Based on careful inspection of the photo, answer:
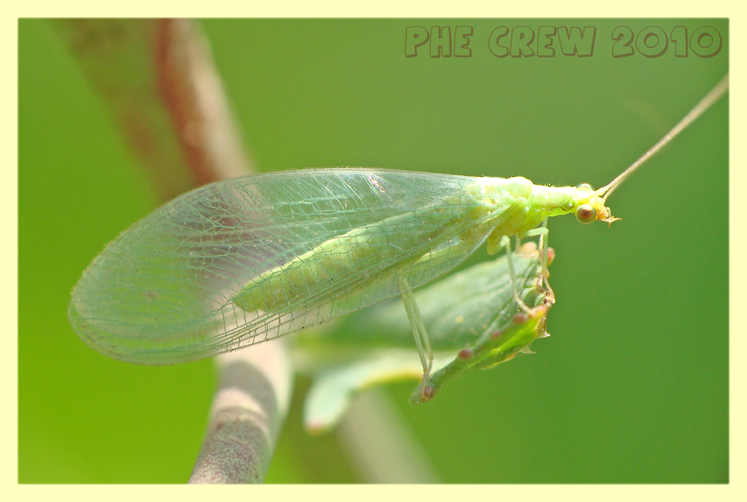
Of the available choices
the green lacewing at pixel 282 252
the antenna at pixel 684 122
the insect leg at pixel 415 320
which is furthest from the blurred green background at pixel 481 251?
the insect leg at pixel 415 320

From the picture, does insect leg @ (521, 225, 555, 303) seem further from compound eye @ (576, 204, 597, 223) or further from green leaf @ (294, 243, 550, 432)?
compound eye @ (576, 204, 597, 223)

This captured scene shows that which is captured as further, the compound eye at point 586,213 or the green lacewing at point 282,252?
the compound eye at point 586,213

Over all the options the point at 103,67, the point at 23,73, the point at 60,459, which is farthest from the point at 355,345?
the point at 23,73

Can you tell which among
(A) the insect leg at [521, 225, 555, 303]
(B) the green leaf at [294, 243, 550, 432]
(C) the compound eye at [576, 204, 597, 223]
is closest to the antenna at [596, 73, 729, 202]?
(C) the compound eye at [576, 204, 597, 223]

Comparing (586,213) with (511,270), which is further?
(586,213)

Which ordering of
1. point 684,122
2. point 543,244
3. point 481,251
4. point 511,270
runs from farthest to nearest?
point 481,251
point 543,244
point 684,122
point 511,270

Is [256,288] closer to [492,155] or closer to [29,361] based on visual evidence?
[29,361]

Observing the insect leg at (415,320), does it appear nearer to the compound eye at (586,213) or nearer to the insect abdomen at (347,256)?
the insect abdomen at (347,256)

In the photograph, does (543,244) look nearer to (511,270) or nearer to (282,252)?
(511,270)

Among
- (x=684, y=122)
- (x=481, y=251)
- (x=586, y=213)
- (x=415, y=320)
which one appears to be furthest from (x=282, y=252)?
(x=684, y=122)
